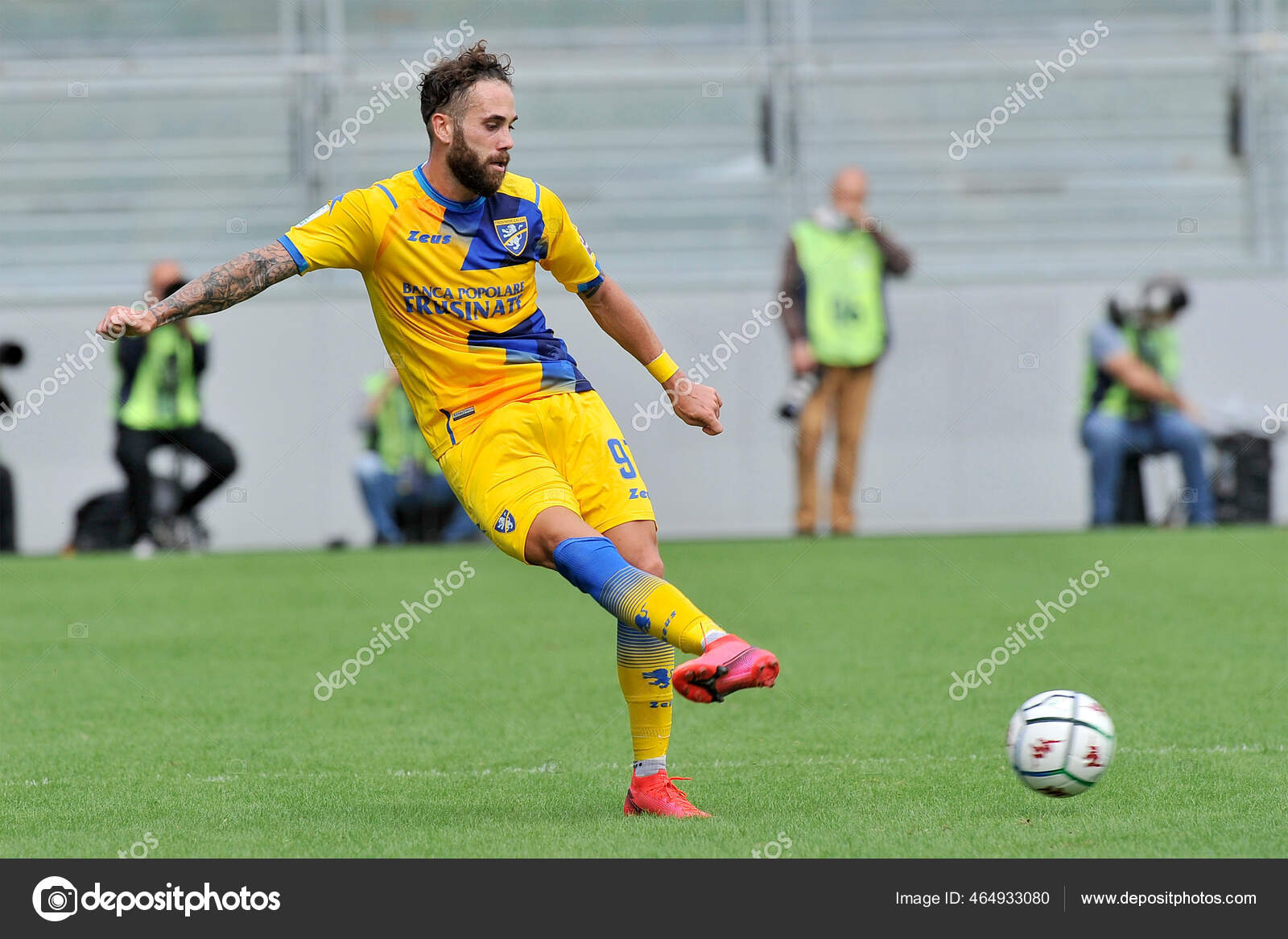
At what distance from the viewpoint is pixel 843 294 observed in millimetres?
13820

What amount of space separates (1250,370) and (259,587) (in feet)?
30.2

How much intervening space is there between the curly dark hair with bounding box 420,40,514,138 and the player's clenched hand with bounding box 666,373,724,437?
998 millimetres

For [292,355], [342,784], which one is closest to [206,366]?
[292,355]

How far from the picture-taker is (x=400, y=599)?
1050 centimetres

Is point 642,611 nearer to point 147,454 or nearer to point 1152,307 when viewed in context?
point 147,454

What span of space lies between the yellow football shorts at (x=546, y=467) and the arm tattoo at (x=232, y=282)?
0.71 m

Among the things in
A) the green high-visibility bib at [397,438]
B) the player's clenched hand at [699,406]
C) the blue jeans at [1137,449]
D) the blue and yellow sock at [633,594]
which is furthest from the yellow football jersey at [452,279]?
the blue jeans at [1137,449]

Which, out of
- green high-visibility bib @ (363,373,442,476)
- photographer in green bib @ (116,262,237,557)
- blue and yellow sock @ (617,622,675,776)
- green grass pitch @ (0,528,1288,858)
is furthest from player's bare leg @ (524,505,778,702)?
green high-visibility bib @ (363,373,442,476)

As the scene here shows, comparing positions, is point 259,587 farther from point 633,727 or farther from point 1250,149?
point 1250,149

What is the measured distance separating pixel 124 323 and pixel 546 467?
1189 mm

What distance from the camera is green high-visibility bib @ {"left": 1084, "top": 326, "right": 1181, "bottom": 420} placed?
561 inches

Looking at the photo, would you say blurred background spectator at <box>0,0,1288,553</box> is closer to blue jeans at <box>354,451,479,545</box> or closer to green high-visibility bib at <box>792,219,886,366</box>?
blue jeans at <box>354,451,479,545</box>

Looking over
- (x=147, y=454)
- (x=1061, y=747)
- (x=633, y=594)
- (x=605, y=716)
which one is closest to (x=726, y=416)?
(x=147, y=454)
